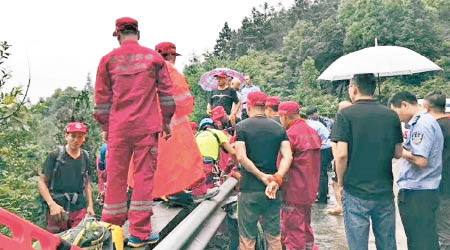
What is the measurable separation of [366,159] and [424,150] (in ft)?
2.53

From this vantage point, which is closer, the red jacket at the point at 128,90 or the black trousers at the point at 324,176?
the red jacket at the point at 128,90

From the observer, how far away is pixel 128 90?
375 cm

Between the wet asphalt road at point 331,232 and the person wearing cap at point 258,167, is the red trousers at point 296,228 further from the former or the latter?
the wet asphalt road at point 331,232

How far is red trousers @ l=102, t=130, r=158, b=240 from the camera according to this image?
3.69 metres


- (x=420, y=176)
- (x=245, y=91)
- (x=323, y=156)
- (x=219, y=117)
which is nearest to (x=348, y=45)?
(x=245, y=91)

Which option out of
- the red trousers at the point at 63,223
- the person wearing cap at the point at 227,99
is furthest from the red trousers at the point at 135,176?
the person wearing cap at the point at 227,99

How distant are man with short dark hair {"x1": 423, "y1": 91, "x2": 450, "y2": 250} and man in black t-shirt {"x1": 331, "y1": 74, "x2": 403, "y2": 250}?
120cm

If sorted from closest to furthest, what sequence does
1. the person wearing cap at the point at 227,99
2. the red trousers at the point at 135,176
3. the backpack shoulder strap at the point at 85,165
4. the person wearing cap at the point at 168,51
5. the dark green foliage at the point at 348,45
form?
the red trousers at the point at 135,176 → the person wearing cap at the point at 168,51 → the backpack shoulder strap at the point at 85,165 → the person wearing cap at the point at 227,99 → the dark green foliage at the point at 348,45

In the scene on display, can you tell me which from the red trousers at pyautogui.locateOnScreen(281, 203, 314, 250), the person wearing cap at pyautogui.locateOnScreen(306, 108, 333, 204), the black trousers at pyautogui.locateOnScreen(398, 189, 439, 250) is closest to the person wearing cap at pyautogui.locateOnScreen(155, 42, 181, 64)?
the red trousers at pyautogui.locateOnScreen(281, 203, 314, 250)

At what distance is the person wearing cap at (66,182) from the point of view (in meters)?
5.07

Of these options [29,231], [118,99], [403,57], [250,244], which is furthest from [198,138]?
[29,231]

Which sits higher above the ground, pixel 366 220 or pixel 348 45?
pixel 348 45

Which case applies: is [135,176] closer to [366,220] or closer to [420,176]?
[366,220]

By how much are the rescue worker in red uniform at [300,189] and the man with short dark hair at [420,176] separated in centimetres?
117
